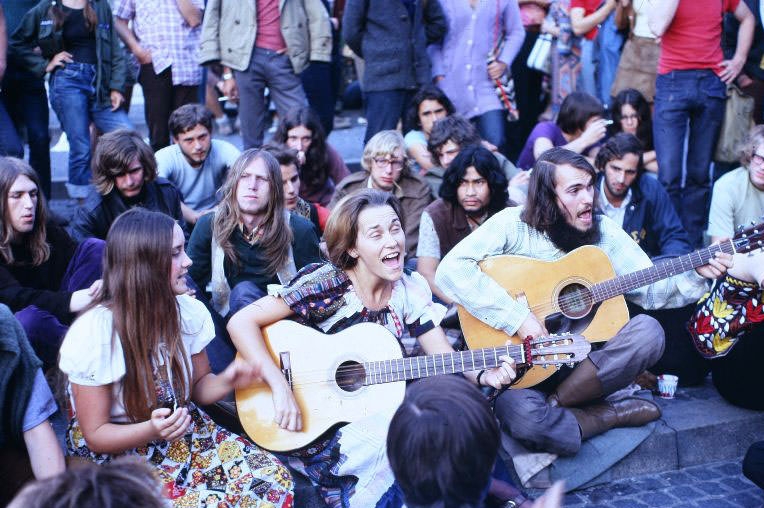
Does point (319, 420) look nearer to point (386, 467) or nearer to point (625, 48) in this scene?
point (386, 467)

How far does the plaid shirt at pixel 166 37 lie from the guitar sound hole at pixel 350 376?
368 cm

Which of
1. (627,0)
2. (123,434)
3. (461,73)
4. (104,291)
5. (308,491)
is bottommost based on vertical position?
(308,491)

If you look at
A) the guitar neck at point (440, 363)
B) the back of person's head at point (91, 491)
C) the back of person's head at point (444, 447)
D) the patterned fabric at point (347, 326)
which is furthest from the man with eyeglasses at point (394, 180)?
the back of person's head at point (91, 491)

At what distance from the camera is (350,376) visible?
3.66m

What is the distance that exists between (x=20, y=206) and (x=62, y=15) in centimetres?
243

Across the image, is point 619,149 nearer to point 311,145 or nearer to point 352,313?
point 311,145

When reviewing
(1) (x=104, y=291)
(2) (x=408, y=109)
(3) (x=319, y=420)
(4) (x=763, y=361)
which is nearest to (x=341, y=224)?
(3) (x=319, y=420)

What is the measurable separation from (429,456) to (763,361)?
291 centimetres

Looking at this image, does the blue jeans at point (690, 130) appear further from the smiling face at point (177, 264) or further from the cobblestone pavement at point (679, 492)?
the smiling face at point (177, 264)

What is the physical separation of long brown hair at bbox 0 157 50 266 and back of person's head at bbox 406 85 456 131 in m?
3.00

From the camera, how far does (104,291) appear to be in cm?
315

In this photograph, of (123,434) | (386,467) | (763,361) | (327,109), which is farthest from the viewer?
(327,109)

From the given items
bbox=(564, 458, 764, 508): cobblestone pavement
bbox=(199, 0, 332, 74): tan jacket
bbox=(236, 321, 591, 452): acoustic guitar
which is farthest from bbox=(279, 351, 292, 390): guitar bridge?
bbox=(199, 0, 332, 74): tan jacket

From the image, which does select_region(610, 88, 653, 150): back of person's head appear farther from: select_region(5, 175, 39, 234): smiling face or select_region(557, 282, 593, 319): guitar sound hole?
select_region(5, 175, 39, 234): smiling face
